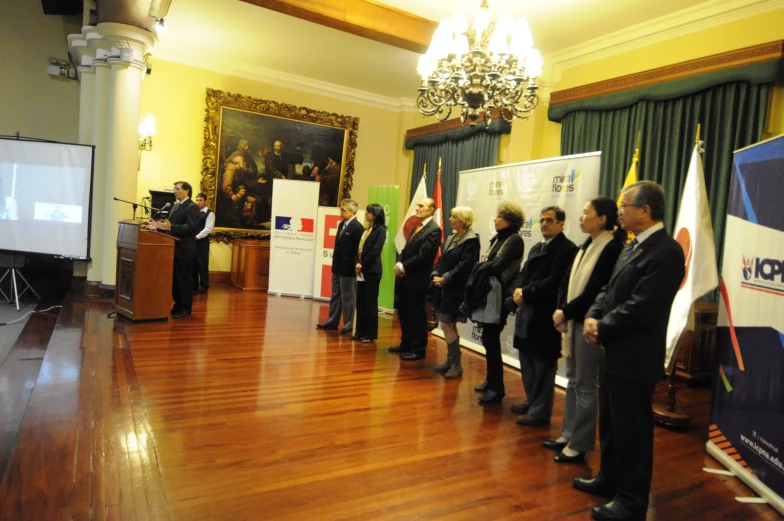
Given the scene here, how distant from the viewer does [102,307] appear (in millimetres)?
5855

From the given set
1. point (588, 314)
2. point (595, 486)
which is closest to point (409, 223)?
point (588, 314)

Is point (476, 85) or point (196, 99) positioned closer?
point (476, 85)

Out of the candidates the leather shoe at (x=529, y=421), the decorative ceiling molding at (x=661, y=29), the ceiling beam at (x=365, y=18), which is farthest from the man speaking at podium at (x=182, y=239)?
the decorative ceiling molding at (x=661, y=29)

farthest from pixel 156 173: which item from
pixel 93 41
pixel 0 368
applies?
pixel 0 368

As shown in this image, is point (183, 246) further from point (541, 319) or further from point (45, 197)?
point (541, 319)

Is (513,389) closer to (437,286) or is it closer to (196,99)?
(437,286)

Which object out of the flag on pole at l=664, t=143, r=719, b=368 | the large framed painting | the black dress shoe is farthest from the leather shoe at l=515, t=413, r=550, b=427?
the large framed painting

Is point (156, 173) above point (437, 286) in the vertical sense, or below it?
above

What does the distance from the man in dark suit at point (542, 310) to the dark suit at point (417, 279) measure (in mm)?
1273

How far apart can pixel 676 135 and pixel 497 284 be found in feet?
9.17

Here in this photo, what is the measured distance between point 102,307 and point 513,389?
15.0 feet

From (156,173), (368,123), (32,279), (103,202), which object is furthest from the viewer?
(368,123)

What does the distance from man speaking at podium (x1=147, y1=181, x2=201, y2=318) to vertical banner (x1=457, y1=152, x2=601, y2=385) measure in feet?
9.40

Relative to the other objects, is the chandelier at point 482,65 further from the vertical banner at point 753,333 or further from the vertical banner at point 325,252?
the vertical banner at point 325,252
